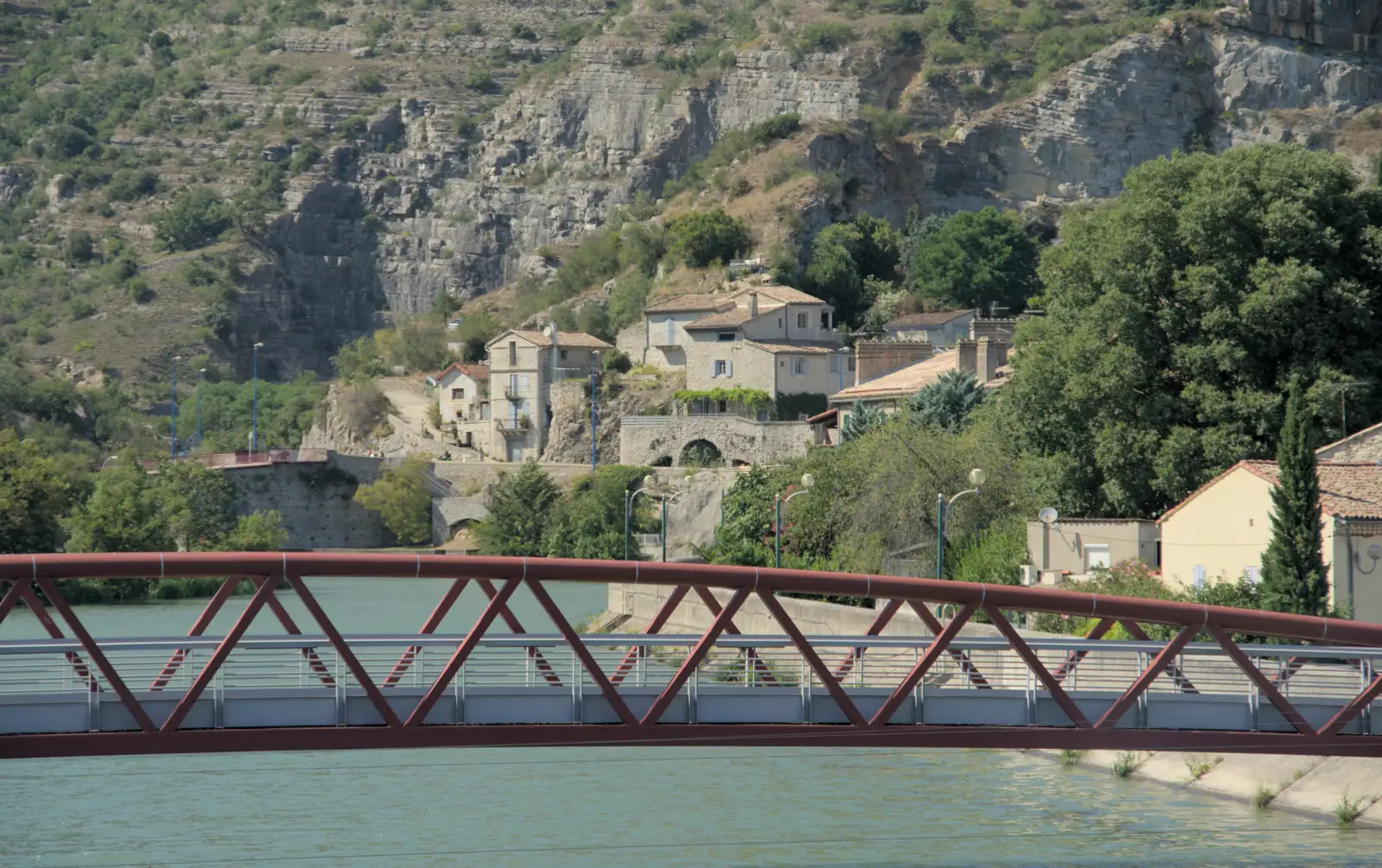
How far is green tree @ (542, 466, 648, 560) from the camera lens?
241 ft

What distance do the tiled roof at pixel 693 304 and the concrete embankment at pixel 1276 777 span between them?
6134cm

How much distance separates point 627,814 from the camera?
29.9m

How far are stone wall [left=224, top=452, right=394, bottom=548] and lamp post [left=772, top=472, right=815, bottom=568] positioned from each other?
118ft

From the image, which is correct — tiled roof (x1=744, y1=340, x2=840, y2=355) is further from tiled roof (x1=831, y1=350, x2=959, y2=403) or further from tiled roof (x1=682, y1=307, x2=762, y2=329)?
tiled roof (x1=831, y1=350, x2=959, y2=403)

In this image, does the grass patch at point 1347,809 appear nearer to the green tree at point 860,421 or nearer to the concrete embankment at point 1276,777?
the concrete embankment at point 1276,777

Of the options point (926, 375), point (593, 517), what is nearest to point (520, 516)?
point (593, 517)

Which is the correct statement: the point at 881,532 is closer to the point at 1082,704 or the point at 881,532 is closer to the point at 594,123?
the point at 1082,704

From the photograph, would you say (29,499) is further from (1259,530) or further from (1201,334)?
(1259,530)

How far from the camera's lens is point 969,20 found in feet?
432

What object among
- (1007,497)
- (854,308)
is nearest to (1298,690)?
(1007,497)

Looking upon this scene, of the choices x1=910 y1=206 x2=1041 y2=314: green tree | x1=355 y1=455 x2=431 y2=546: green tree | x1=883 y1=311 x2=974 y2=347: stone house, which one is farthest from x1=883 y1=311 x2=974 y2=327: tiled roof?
x1=355 y1=455 x2=431 y2=546: green tree

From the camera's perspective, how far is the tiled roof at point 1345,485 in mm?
37562

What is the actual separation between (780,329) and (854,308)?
1293cm

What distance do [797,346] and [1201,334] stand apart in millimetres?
42158
